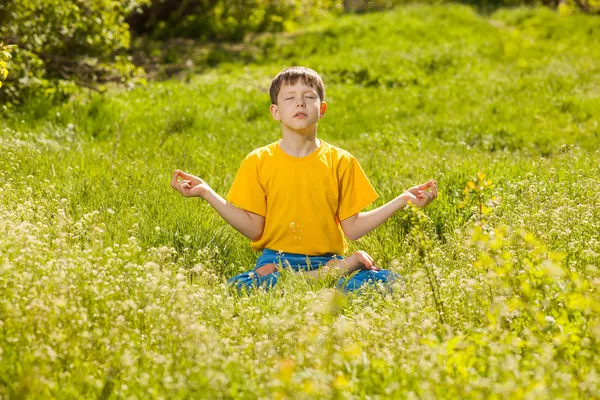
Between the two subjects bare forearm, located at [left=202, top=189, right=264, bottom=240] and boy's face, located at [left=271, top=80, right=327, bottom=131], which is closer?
boy's face, located at [left=271, top=80, right=327, bottom=131]

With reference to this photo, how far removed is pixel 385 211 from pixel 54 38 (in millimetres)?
6484

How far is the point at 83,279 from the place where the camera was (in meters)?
3.70

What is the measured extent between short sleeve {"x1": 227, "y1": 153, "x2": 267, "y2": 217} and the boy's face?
394 millimetres

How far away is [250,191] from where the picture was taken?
4.89 metres

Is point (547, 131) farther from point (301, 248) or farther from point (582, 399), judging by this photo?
point (582, 399)

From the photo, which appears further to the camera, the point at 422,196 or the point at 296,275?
the point at 422,196

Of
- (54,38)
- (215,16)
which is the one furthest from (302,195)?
(215,16)

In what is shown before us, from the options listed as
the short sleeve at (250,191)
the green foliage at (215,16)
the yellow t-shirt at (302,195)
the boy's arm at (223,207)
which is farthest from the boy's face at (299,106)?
the green foliage at (215,16)

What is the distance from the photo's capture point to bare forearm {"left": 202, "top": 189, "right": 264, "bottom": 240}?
15.8 feet

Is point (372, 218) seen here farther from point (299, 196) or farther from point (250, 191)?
point (250, 191)

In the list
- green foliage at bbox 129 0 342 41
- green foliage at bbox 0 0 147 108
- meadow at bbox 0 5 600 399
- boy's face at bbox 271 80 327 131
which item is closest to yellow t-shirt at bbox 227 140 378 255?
boy's face at bbox 271 80 327 131

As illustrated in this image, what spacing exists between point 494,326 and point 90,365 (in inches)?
63.9

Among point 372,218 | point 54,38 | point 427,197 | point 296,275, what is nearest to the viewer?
point 296,275

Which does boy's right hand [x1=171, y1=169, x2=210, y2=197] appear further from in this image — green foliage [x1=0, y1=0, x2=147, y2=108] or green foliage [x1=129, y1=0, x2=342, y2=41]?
green foliage [x1=129, y1=0, x2=342, y2=41]
